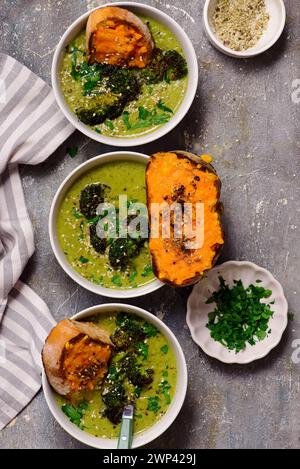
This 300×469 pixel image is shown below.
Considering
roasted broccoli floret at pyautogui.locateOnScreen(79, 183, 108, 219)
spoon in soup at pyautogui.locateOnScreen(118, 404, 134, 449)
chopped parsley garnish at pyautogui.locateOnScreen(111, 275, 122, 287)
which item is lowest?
spoon in soup at pyautogui.locateOnScreen(118, 404, 134, 449)

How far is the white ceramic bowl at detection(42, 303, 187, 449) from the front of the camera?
3.11 metres

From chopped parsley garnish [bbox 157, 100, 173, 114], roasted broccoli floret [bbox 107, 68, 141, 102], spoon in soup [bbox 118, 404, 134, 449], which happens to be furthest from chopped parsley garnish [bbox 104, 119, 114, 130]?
spoon in soup [bbox 118, 404, 134, 449]

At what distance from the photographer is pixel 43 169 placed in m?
3.42

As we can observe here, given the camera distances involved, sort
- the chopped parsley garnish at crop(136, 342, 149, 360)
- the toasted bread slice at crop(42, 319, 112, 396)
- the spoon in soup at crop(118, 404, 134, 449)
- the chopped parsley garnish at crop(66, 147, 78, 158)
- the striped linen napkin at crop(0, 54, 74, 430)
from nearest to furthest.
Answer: the toasted bread slice at crop(42, 319, 112, 396) < the spoon in soup at crop(118, 404, 134, 449) < the chopped parsley garnish at crop(136, 342, 149, 360) < the striped linen napkin at crop(0, 54, 74, 430) < the chopped parsley garnish at crop(66, 147, 78, 158)

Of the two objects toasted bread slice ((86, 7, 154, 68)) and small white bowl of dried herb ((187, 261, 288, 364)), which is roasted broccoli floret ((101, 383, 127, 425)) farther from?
toasted bread slice ((86, 7, 154, 68))

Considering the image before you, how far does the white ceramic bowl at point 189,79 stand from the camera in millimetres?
3133

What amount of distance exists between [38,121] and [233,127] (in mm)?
1029

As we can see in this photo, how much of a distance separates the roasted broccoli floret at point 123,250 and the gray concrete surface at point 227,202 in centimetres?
33

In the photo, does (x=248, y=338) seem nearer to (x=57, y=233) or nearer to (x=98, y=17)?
(x=57, y=233)

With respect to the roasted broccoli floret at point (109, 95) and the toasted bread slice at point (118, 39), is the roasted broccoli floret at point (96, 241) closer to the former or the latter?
the roasted broccoli floret at point (109, 95)

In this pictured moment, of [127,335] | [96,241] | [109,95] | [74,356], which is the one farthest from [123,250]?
[109,95]

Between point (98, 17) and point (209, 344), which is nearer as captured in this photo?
point (98, 17)

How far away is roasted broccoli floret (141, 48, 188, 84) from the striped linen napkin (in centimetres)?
49
